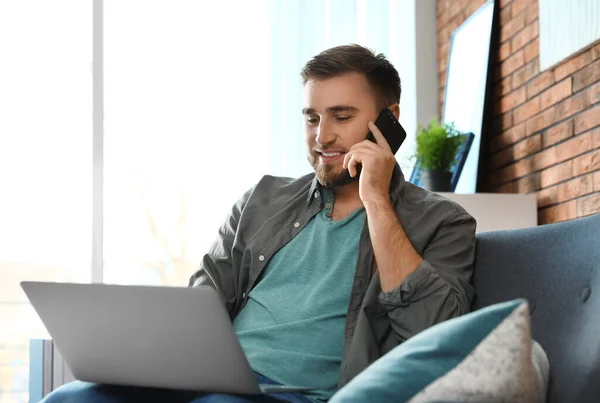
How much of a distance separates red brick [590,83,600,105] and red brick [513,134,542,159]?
41cm

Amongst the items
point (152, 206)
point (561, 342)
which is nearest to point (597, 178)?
point (561, 342)

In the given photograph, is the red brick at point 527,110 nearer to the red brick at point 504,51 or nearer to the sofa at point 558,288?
the red brick at point 504,51

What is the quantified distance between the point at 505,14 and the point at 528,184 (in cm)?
74

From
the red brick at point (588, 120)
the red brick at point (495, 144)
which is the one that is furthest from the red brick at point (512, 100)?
the red brick at point (588, 120)

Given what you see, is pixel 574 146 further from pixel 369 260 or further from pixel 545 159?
pixel 369 260

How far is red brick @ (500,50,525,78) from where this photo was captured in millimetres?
3098

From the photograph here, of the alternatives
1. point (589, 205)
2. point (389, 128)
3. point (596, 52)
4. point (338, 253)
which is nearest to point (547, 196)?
point (589, 205)

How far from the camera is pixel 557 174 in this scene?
2785 millimetres

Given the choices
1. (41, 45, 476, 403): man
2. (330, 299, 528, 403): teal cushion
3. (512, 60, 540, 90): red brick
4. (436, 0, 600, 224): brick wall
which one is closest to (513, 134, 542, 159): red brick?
(436, 0, 600, 224): brick wall

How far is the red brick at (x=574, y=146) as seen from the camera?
8.41ft

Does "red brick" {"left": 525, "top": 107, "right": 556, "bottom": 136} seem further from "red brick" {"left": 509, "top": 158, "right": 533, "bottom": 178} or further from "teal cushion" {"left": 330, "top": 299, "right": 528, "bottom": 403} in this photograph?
"teal cushion" {"left": 330, "top": 299, "right": 528, "bottom": 403}

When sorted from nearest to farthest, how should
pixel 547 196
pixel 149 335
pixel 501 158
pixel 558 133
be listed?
pixel 149 335 → pixel 558 133 → pixel 547 196 → pixel 501 158

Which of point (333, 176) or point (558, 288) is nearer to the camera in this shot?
point (558, 288)

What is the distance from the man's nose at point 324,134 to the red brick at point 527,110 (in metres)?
1.35
